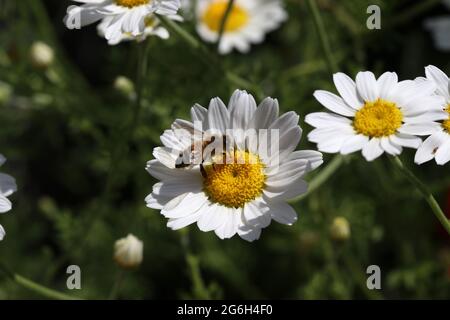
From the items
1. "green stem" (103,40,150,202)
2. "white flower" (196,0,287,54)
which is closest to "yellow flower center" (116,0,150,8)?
"green stem" (103,40,150,202)

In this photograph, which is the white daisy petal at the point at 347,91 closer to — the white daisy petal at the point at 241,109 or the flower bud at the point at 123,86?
the white daisy petal at the point at 241,109

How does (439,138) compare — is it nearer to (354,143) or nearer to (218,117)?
(354,143)

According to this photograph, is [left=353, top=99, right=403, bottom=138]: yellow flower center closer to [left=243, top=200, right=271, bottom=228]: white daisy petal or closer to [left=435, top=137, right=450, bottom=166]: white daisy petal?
[left=435, top=137, right=450, bottom=166]: white daisy petal

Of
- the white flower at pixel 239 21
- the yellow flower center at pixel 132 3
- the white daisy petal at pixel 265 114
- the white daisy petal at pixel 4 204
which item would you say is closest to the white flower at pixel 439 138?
the white daisy petal at pixel 265 114

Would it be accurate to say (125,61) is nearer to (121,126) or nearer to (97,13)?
(121,126)

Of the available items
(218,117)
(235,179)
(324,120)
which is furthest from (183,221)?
(324,120)

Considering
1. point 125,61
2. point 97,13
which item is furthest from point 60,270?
point 97,13

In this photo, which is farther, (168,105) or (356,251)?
(356,251)
